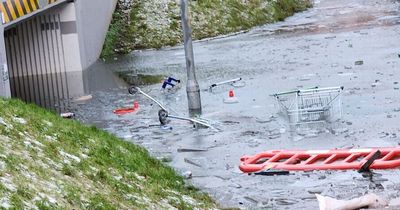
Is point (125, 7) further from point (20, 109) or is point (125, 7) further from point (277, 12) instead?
point (20, 109)

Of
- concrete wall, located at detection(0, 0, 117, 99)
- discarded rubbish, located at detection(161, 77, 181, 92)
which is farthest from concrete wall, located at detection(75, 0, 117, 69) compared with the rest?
discarded rubbish, located at detection(161, 77, 181, 92)

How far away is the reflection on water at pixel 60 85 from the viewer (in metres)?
24.5

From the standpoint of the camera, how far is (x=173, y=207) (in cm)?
1066

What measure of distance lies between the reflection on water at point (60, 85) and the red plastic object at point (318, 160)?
30.8 ft

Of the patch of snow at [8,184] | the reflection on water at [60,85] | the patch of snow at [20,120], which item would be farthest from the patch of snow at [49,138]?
the reflection on water at [60,85]

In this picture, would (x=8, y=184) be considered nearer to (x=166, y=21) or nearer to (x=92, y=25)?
(x=92, y=25)

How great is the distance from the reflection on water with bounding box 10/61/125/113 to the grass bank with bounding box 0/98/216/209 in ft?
30.1

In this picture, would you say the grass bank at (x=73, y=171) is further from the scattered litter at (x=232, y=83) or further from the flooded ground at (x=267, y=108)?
the scattered litter at (x=232, y=83)

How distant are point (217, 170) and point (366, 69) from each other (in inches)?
458

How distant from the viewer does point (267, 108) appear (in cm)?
1964

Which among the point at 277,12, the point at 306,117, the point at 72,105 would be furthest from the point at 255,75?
the point at 277,12

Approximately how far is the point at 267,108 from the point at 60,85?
383 inches

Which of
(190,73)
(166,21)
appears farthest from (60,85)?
(166,21)

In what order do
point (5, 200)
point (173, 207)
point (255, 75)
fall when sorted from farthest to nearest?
point (255, 75) → point (173, 207) → point (5, 200)
